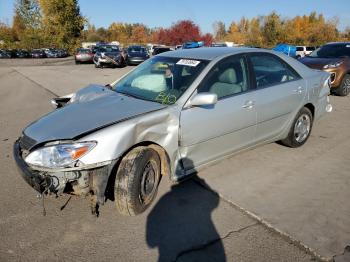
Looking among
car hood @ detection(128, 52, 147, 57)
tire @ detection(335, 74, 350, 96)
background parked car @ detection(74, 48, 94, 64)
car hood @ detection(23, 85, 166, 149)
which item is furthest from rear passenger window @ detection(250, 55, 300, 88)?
background parked car @ detection(74, 48, 94, 64)

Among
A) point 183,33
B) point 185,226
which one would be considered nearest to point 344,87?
point 185,226

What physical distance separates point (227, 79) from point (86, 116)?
1699 mm

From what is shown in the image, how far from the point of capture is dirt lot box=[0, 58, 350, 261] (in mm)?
2773

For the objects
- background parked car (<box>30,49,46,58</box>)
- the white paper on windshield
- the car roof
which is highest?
the car roof

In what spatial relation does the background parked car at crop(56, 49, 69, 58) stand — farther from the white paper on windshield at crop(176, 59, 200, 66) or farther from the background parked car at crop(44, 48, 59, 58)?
the white paper on windshield at crop(176, 59, 200, 66)

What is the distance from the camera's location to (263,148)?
512cm

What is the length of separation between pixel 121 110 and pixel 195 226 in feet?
4.37

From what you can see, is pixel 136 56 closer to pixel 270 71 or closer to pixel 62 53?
pixel 270 71

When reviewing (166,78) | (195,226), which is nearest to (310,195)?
(195,226)

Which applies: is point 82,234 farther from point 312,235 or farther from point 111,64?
point 111,64

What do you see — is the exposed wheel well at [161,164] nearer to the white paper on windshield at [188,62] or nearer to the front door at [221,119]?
the front door at [221,119]

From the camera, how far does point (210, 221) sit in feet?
10.5

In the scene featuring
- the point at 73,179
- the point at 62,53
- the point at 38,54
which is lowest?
the point at 38,54

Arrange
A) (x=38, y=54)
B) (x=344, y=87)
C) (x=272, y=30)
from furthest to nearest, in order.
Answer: (x=272, y=30) → (x=38, y=54) → (x=344, y=87)
